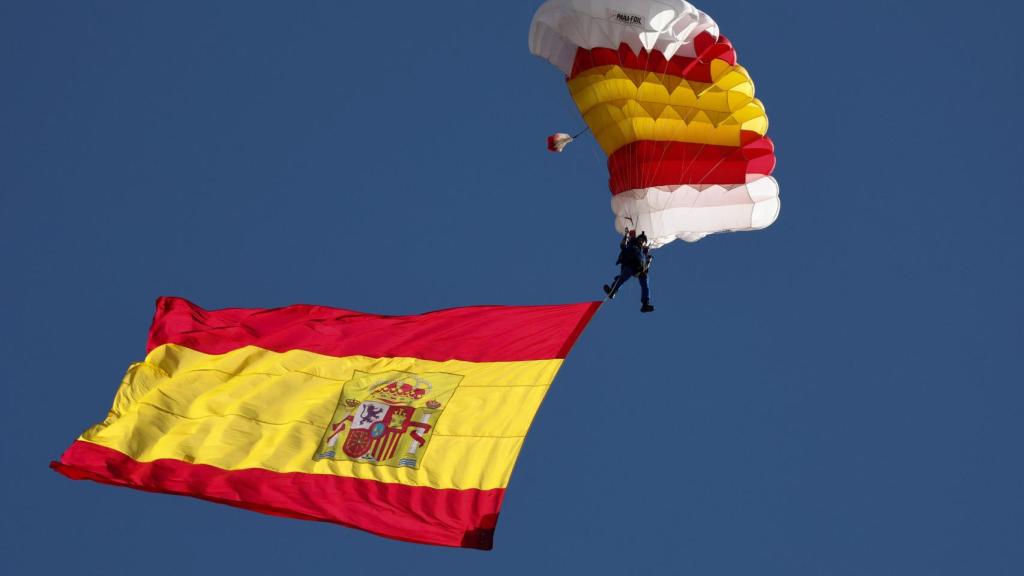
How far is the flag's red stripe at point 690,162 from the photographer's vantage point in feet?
64.3

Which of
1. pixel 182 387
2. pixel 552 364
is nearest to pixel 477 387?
pixel 552 364

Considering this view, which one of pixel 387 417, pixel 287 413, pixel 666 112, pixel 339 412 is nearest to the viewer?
pixel 387 417

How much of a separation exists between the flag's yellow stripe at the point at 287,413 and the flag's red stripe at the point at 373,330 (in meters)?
0.17

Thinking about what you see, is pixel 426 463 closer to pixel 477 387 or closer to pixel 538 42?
pixel 477 387

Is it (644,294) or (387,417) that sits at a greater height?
(644,294)

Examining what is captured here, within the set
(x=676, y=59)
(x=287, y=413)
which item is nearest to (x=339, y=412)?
(x=287, y=413)

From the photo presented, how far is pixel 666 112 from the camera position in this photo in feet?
63.6

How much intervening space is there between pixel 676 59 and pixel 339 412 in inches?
206

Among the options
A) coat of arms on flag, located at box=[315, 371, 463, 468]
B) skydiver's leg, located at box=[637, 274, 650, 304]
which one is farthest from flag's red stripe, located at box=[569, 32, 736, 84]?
coat of arms on flag, located at box=[315, 371, 463, 468]

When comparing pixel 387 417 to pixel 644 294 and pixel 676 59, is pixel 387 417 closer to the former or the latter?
pixel 644 294

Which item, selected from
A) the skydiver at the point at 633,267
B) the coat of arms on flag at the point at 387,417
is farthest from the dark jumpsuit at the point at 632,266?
the coat of arms on flag at the point at 387,417

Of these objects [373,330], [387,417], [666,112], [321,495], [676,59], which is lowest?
[321,495]

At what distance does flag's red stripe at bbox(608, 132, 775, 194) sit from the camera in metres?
19.6

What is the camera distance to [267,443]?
18.2 meters
